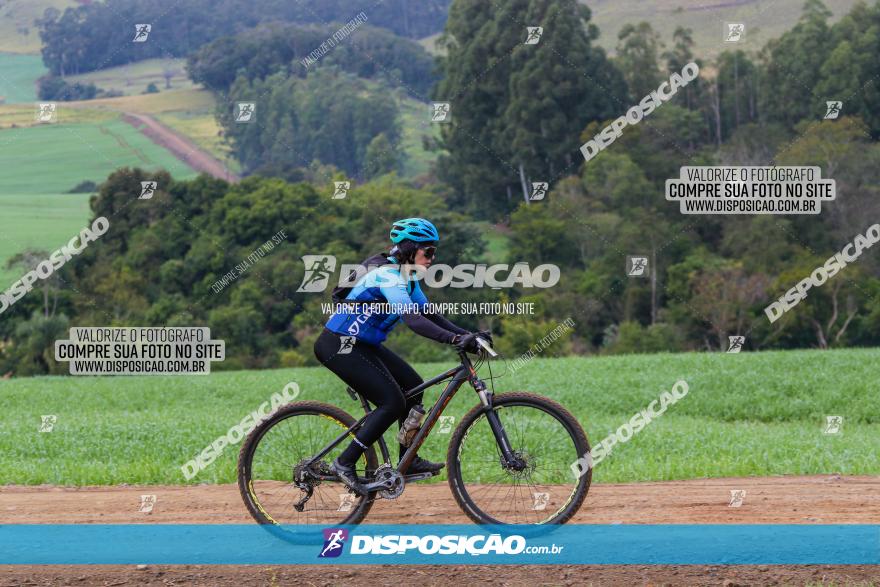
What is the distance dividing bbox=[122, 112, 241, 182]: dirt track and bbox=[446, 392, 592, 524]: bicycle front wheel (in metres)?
83.4

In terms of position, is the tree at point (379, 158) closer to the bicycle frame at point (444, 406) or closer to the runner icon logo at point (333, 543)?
the bicycle frame at point (444, 406)

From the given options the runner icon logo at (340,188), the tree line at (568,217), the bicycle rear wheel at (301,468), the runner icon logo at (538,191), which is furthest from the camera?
the tree line at (568,217)

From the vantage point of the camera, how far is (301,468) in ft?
27.2

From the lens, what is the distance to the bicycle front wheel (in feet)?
26.3

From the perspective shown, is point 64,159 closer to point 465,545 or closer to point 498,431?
point 498,431

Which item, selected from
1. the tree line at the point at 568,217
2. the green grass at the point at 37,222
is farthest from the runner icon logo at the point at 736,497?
the green grass at the point at 37,222

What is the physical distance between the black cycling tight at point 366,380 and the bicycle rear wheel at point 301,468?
0.19 metres

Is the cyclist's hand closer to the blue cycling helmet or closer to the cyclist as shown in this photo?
the cyclist

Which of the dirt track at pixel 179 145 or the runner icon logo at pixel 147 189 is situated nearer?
the runner icon logo at pixel 147 189

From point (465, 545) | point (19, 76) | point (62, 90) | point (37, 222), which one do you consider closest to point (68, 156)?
point (37, 222)

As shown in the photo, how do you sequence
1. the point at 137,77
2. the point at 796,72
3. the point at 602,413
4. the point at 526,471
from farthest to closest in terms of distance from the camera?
the point at 137,77, the point at 796,72, the point at 602,413, the point at 526,471

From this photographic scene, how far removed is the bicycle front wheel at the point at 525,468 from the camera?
8008 mm

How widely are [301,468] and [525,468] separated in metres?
1.72

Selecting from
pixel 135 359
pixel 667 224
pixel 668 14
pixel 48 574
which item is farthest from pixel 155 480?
pixel 668 14
